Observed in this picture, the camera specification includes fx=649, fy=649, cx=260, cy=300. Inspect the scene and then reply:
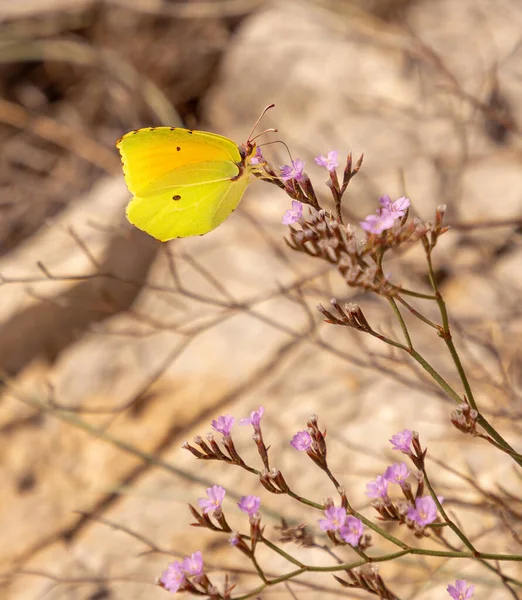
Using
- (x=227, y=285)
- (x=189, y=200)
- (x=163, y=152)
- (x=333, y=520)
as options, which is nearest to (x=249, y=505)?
(x=333, y=520)

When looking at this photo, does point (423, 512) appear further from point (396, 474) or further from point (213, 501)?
point (213, 501)

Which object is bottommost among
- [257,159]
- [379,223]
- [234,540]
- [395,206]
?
[234,540]

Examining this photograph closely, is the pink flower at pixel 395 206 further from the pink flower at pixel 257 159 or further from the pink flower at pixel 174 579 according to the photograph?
the pink flower at pixel 174 579

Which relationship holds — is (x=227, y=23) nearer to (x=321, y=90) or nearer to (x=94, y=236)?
(x=321, y=90)

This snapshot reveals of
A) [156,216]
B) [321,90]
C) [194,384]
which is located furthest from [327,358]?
[321,90]

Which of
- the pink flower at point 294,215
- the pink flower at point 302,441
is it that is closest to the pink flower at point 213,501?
the pink flower at point 302,441

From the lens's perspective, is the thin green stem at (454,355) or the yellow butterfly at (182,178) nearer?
the thin green stem at (454,355)
